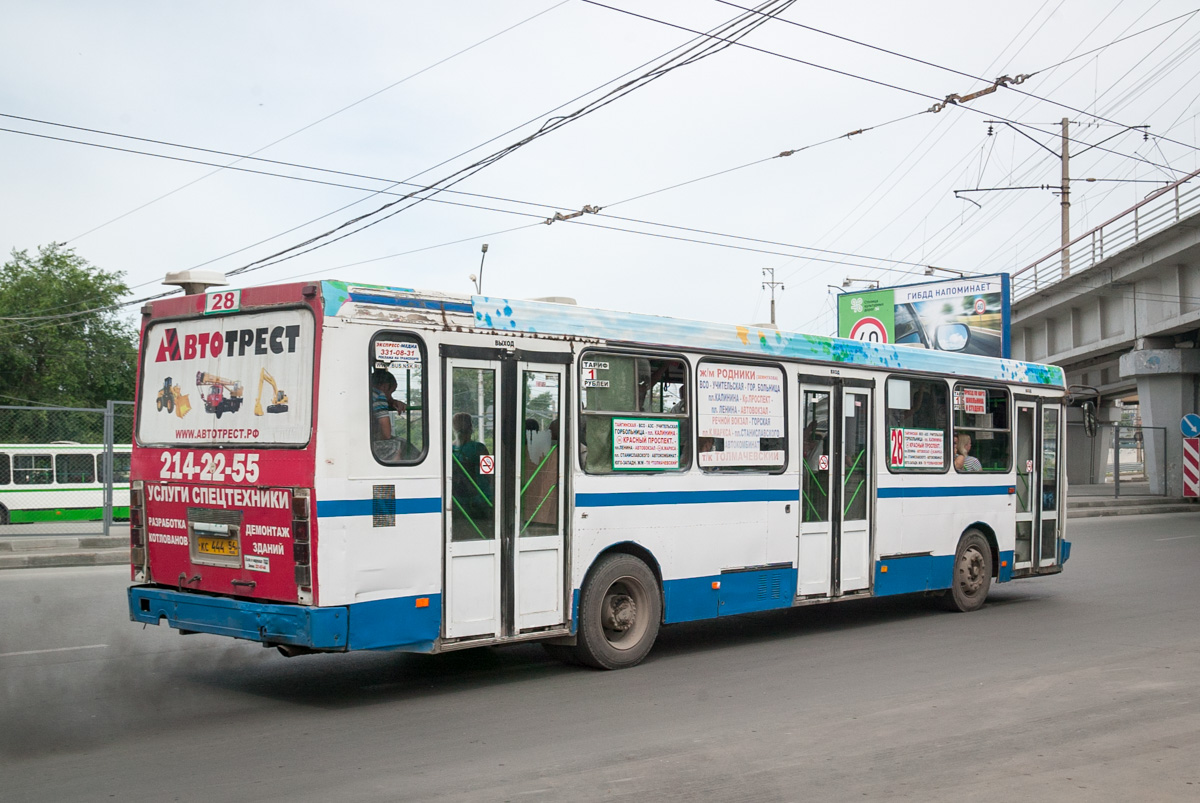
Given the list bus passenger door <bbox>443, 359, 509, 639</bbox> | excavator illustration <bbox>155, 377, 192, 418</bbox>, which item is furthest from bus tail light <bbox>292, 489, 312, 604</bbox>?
excavator illustration <bbox>155, 377, 192, 418</bbox>

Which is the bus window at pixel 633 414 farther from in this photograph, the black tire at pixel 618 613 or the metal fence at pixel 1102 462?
the metal fence at pixel 1102 462

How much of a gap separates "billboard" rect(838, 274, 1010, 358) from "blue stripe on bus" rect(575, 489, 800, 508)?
2570cm

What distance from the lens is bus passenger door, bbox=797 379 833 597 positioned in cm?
1034

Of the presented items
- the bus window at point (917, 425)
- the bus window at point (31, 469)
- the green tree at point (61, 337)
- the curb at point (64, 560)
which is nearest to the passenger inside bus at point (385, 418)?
the bus window at point (917, 425)

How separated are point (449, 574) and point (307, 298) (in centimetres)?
210

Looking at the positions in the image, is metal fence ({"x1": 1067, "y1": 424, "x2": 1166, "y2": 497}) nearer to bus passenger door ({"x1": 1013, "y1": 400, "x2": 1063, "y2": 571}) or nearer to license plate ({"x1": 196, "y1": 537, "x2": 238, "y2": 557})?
bus passenger door ({"x1": 1013, "y1": 400, "x2": 1063, "y2": 571})

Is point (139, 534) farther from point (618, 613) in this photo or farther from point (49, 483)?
point (49, 483)

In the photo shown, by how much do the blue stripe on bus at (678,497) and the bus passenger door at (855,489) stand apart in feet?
2.57

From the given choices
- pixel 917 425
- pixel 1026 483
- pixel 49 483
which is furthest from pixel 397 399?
pixel 49 483

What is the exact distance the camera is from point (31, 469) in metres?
25.0

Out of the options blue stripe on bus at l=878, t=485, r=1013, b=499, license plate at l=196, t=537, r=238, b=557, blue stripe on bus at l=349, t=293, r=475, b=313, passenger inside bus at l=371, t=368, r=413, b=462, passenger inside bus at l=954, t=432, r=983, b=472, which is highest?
blue stripe on bus at l=349, t=293, r=475, b=313

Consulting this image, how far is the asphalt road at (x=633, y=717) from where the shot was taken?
5645 millimetres

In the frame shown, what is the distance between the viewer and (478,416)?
7848mm

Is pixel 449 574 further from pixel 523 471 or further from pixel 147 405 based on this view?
pixel 147 405
